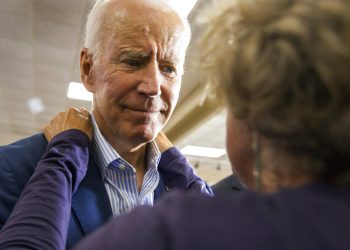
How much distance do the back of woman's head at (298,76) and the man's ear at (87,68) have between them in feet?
2.64

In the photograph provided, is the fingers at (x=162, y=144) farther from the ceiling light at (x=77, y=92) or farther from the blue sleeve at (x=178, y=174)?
the ceiling light at (x=77, y=92)

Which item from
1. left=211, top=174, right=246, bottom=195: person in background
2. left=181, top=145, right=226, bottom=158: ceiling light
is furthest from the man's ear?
left=181, top=145, right=226, bottom=158: ceiling light

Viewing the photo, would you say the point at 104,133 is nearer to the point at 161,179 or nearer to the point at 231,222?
the point at 161,179

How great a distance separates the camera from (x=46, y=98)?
21.3ft

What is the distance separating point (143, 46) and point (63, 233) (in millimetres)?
561

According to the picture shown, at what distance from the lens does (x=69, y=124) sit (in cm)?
111

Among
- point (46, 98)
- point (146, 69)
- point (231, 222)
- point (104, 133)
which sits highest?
point (231, 222)

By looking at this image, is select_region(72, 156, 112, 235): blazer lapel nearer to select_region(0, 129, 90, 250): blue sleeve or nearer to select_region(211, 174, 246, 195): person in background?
select_region(0, 129, 90, 250): blue sleeve

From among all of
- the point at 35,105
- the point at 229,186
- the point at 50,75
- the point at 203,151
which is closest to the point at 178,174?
the point at 229,186

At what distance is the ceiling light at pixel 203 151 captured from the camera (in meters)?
8.55

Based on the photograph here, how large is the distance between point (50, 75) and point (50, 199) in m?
4.94

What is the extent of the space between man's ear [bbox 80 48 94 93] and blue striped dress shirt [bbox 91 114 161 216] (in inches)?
5.1

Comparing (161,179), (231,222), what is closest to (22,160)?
(161,179)

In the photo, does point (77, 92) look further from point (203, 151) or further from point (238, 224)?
point (238, 224)
